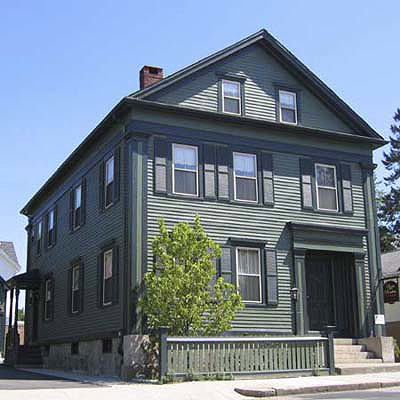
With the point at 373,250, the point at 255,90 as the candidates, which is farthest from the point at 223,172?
the point at 373,250

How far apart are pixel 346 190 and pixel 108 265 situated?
8186mm

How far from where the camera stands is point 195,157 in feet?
68.2

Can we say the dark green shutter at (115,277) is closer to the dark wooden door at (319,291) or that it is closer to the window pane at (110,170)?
the window pane at (110,170)

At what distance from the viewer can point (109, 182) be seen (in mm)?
21797

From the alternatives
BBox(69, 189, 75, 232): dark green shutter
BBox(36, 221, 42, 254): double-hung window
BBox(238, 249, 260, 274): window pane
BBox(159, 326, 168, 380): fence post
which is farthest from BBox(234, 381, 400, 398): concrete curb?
BBox(36, 221, 42, 254): double-hung window

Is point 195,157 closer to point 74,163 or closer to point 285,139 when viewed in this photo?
point 285,139

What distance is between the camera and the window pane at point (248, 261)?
68.0 feet

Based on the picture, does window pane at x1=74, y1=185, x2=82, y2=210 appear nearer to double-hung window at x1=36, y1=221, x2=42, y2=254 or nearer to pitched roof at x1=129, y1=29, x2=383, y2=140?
pitched roof at x1=129, y1=29, x2=383, y2=140

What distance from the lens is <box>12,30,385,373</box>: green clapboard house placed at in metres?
20.0

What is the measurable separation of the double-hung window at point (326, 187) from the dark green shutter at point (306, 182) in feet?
1.03

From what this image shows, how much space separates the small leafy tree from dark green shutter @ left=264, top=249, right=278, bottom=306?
1884mm

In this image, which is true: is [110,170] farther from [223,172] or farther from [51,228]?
[51,228]

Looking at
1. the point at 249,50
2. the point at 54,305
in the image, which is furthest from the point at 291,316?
the point at 54,305

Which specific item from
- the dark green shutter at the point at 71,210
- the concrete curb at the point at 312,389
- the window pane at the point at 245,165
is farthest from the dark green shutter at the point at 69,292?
the concrete curb at the point at 312,389
